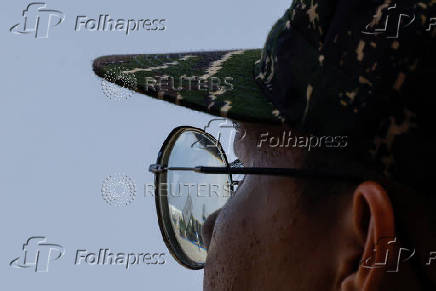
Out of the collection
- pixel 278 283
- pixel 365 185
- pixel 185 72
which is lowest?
pixel 278 283

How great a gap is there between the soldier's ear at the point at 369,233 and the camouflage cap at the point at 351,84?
46 millimetres

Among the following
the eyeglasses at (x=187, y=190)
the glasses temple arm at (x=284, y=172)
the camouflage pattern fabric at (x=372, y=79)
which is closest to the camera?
the camouflage pattern fabric at (x=372, y=79)

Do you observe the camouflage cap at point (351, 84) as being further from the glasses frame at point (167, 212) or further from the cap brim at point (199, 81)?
the glasses frame at point (167, 212)

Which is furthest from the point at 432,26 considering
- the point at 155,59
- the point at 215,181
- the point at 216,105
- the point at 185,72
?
the point at 215,181

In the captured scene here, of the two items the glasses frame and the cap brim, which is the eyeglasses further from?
the cap brim

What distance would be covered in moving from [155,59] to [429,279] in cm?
72

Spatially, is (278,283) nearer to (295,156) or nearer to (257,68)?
(295,156)

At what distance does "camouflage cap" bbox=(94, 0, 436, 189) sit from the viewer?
825 mm

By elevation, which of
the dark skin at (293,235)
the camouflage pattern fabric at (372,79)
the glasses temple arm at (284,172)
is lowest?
the dark skin at (293,235)

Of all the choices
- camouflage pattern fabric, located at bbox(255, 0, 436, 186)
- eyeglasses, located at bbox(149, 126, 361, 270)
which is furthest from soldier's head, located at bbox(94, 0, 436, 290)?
eyeglasses, located at bbox(149, 126, 361, 270)

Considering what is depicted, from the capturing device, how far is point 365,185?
2.87 feet

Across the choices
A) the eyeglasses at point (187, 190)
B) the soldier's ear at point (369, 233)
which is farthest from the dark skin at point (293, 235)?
the eyeglasses at point (187, 190)

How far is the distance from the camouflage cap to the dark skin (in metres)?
0.08

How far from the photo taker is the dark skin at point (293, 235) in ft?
2.89
